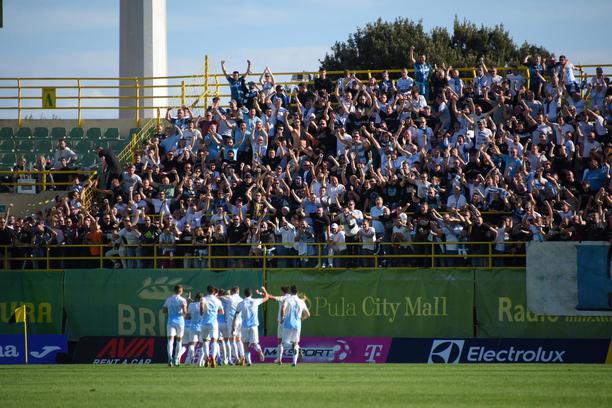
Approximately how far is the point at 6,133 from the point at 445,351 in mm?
19618

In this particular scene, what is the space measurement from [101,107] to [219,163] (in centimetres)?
774

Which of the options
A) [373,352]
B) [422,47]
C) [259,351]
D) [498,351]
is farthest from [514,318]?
[422,47]

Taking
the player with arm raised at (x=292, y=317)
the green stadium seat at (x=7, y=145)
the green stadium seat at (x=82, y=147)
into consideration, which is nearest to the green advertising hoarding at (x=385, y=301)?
the player with arm raised at (x=292, y=317)

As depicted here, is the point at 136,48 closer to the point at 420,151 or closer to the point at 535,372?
the point at 420,151

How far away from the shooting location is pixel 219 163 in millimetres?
34781

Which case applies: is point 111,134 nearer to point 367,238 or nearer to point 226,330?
point 226,330

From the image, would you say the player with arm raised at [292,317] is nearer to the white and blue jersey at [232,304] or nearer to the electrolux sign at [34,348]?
the white and blue jersey at [232,304]

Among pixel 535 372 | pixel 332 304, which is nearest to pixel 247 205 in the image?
pixel 332 304

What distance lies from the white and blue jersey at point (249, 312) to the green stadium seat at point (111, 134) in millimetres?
13145

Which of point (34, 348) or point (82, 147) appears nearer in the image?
point (34, 348)

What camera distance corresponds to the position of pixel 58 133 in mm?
41219

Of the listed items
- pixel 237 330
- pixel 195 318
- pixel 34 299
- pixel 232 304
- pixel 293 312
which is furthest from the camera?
pixel 34 299

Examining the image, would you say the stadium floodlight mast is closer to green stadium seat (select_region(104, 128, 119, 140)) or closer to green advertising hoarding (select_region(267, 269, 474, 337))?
green stadium seat (select_region(104, 128, 119, 140))

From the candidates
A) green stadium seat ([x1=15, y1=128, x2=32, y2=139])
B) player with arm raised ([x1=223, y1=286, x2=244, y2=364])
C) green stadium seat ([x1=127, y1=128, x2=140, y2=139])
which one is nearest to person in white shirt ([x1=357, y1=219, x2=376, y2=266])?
player with arm raised ([x1=223, y1=286, x2=244, y2=364])
